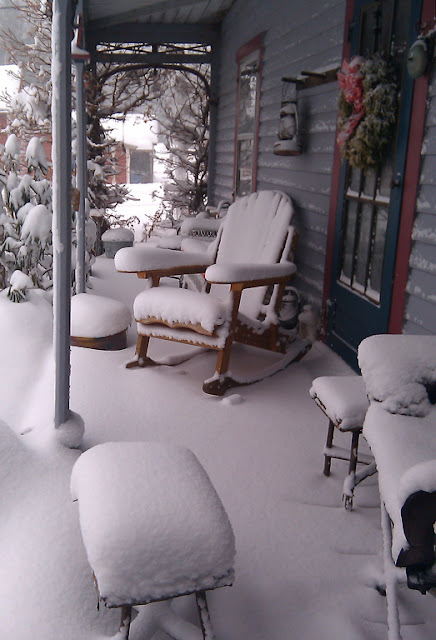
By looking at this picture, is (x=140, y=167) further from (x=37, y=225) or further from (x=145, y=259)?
(x=145, y=259)

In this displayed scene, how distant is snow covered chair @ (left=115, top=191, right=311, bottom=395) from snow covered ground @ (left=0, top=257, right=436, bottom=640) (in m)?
0.18

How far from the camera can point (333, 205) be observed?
10.9 ft

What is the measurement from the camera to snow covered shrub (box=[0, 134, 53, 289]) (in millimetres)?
3705

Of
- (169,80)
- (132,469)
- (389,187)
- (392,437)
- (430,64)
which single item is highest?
(169,80)

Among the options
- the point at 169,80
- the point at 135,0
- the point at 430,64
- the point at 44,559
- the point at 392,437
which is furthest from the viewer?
the point at 169,80

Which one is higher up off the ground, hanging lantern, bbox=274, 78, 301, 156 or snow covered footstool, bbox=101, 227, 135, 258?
hanging lantern, bbox=274, 78, 301, 156

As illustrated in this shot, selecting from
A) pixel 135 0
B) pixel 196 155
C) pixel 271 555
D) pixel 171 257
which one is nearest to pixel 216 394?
pixel 171 257

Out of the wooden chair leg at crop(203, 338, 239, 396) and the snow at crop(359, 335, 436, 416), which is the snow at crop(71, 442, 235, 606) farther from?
the wooden chair leg at crop(203, 338, 239, 396)

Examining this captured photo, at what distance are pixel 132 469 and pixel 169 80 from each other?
844cm

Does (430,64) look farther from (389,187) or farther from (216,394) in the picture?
(216,394)

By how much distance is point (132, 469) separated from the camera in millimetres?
1374

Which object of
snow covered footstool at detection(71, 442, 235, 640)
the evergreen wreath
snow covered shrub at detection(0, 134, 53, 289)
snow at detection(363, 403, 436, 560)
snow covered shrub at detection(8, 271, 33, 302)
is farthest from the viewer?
snow covered shrub at detection(0, 134, 53, 289)

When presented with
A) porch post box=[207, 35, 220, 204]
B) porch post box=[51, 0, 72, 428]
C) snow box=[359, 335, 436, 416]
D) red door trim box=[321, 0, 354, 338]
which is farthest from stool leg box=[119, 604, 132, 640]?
porch post box=[207, 35, 220, 204]

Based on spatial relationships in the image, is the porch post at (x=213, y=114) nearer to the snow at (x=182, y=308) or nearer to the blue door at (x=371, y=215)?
the blue door at (x=371, y=215)
